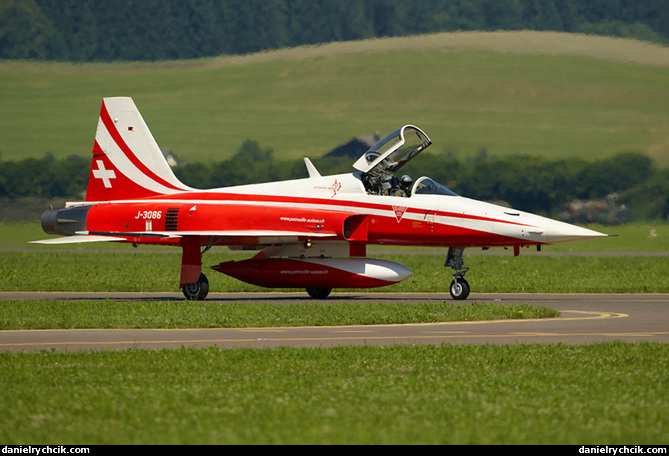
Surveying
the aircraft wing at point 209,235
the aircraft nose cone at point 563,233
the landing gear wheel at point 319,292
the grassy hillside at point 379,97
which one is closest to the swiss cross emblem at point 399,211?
the aircraft wing at point 209,235

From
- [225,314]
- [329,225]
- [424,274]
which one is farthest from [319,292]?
[424,274]

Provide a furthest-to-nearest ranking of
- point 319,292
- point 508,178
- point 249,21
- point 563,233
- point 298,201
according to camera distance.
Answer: point 249,21 → point 508,178 → point 319,292 → point 298,201 → point 563,233

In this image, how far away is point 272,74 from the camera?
2800 inches

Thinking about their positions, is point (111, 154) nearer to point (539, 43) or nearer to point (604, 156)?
point (604, 156)

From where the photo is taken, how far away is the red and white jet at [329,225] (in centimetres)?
2559

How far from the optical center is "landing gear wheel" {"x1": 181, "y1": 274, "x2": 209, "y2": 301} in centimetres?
2644

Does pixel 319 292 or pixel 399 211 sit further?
pixel 319 292

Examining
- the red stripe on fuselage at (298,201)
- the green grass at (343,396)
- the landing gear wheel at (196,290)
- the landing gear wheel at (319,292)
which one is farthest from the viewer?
the landing gear wheel at (319,292)

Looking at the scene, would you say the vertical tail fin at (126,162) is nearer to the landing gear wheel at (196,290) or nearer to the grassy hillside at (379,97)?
the landing gear wheel at (196,290)

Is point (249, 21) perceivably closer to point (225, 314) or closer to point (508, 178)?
point (508, 178)

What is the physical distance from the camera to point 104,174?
29.8 m

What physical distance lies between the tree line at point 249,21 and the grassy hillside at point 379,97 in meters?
2.98

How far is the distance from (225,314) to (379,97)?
5724 cm

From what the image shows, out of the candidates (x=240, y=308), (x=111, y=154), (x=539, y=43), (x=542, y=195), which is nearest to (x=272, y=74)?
(x=539, y=43)
